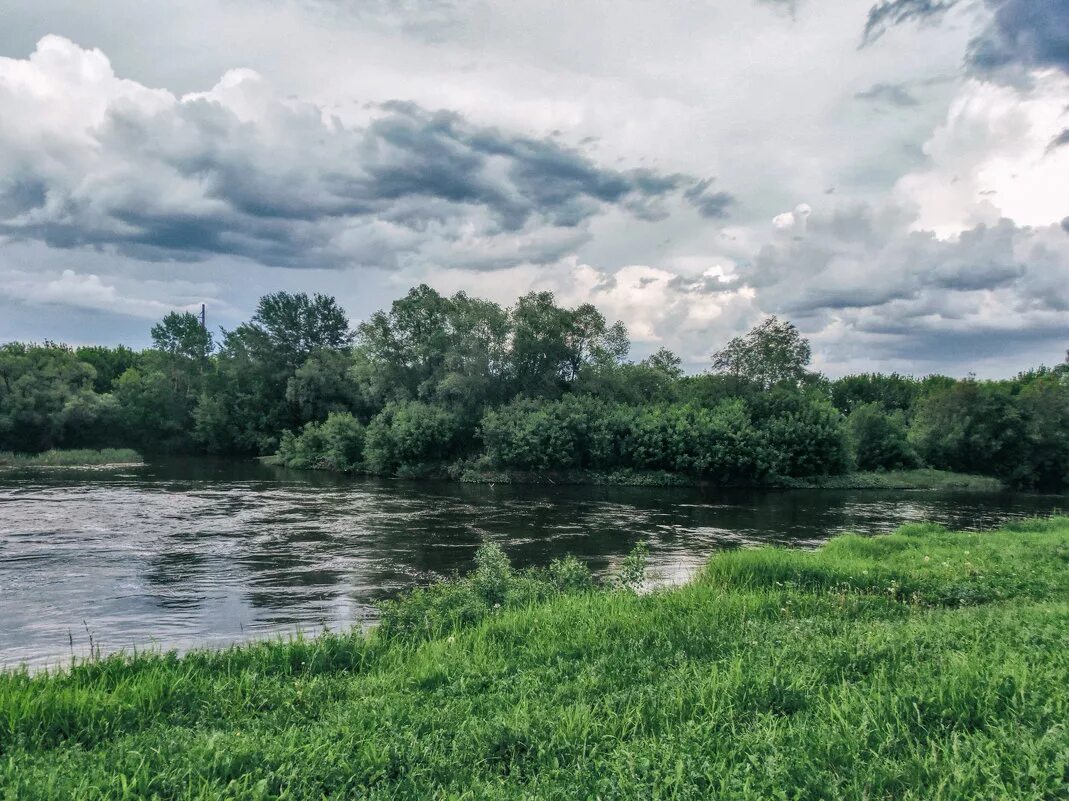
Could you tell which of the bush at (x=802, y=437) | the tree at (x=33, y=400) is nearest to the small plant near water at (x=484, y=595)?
the bush at (x=802, y=437)

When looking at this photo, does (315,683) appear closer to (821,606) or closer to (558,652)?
(558,652)

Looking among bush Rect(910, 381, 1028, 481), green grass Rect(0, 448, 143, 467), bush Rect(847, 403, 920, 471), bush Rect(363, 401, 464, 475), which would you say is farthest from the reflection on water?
bush Rect(910, 381, 1028, 481)

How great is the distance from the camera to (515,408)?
55.2 meters

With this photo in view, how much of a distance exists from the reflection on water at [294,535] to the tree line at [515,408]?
17.8 feet

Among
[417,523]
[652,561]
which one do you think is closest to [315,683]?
[652,561]

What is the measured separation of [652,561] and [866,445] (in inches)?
1967

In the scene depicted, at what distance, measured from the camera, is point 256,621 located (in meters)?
14.1

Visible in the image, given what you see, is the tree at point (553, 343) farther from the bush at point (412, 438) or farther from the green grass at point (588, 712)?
the green grass at point (588, 712)

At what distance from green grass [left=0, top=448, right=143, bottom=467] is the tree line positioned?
11.1m

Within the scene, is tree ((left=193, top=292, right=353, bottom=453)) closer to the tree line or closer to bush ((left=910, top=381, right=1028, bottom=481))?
the tree line

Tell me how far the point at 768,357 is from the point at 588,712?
60.4 meters

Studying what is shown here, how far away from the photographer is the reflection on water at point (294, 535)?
1445 centimetres

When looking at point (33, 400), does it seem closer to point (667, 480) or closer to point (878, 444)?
point (667, 480)

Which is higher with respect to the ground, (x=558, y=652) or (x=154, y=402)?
(x=154, y=402)
